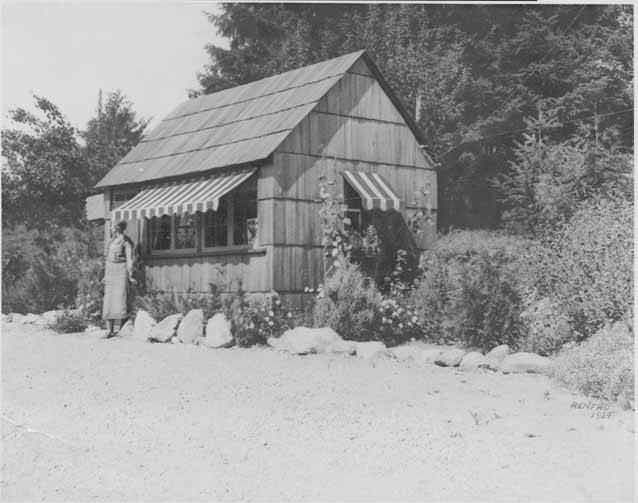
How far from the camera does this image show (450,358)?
10.8 meters

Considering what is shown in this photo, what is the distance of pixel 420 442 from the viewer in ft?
22.0

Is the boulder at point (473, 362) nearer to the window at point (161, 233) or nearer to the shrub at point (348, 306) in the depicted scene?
the shrub at point (348, 306)

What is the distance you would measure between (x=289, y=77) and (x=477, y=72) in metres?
18.7

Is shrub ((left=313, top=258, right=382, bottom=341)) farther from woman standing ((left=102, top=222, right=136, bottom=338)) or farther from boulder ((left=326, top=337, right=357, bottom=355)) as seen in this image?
woman standing ((left=102, top=222, right=136, bottom=338))

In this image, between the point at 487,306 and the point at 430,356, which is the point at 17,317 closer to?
the point at 430,356

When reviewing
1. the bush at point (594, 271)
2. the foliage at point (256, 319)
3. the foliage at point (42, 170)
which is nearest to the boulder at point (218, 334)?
the foliage at point (256, 319)

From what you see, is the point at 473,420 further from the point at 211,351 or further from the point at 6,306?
the point at 6,306

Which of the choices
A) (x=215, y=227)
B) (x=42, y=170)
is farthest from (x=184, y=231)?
(x=42, y=170)

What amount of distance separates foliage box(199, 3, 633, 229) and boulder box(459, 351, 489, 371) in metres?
15.8

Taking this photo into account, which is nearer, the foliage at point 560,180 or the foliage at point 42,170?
the foliage at point 560,180

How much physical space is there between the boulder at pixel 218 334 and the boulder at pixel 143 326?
1489mm

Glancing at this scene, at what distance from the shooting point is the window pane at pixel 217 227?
15914mm

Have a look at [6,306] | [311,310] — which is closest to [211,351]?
[311,310]

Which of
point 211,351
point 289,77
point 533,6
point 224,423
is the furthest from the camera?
point 533,6
